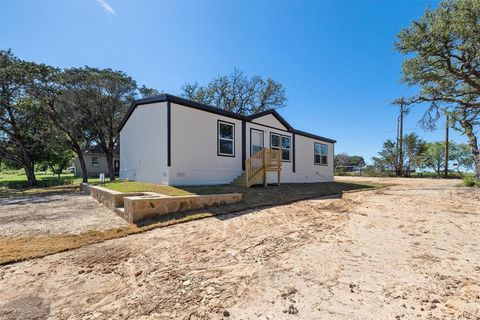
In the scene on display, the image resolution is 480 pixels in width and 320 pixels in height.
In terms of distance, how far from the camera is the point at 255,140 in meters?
12.4

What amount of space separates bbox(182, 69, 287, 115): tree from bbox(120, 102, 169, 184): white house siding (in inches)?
599

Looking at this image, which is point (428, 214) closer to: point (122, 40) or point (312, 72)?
point (122, 40)

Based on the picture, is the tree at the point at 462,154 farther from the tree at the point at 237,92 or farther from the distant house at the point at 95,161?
the distant house at the point at 95,161

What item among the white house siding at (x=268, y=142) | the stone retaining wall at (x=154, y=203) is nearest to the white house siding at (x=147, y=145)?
the stone retaining wall at (x=154, y=203)

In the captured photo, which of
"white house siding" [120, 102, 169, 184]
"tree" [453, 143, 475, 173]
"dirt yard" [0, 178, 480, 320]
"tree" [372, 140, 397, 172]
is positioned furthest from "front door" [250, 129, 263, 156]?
"tree" [453, 143, 475, 173]

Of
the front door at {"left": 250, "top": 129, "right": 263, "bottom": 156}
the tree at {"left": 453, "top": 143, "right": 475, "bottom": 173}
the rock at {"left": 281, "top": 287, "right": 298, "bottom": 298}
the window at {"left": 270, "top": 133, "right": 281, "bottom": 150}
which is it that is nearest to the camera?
the rock at {"left": 281, "top": 287, "right": 298, "bottom": 298}

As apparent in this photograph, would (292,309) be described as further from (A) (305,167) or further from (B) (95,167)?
(B) (95,167)

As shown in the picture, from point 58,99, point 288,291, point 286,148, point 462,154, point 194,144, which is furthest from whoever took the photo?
point 462,154

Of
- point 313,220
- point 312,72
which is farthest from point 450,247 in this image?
point 312,72

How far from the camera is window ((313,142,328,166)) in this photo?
17.2 meters

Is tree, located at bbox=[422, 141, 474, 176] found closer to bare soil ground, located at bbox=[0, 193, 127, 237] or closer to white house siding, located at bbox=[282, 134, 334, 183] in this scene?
white house siding, located at bbox=[282, 134, 334, 183]

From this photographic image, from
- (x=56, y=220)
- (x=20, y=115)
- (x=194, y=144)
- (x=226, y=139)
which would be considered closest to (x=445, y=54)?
(x=226, y=139)

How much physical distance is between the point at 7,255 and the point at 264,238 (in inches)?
151

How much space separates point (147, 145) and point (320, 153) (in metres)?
12.4
